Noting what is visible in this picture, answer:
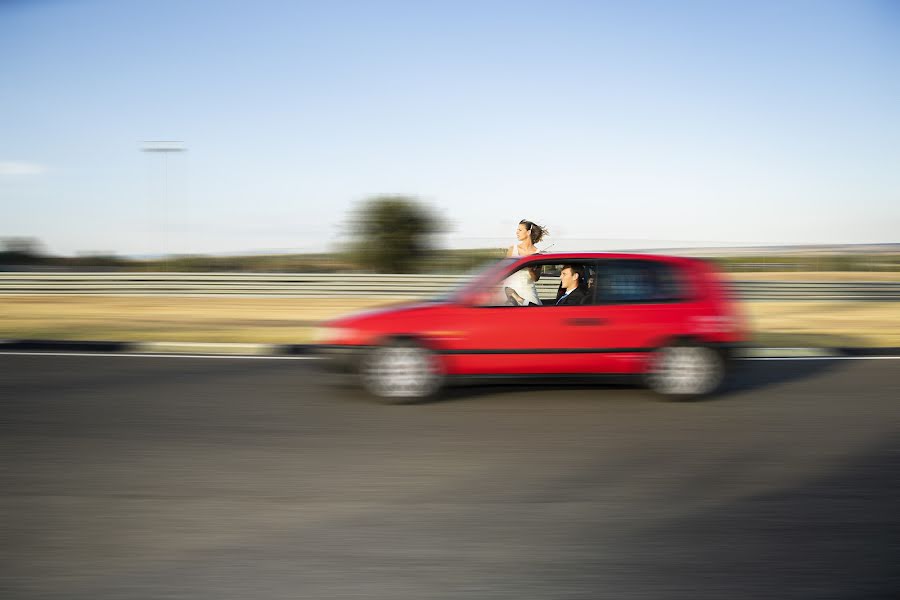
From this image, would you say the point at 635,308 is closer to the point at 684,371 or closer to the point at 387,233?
the point at 684,371

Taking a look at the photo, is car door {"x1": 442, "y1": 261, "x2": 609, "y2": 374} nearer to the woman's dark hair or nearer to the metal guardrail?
the woman's dark hair

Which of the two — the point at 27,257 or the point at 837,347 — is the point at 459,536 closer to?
the point at 837,347

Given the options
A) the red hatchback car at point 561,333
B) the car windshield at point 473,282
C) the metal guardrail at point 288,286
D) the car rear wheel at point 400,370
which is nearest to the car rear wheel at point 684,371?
the red hatchback car at point 561,333

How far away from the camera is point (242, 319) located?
1538cm

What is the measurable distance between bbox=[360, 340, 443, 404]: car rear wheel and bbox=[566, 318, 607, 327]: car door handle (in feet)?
4.26

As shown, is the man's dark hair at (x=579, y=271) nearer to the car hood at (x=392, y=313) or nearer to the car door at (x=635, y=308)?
the car door at (x=635, y=308)

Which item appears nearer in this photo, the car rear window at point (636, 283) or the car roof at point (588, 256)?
the car rear window at point (636, 283)

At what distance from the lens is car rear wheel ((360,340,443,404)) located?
7039mm

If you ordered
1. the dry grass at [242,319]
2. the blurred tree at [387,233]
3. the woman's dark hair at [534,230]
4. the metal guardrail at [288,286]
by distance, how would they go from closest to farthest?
the woman's dark hair at [534,230] < the dry grass at [242,319] < the metal guardrail at [288,286] < the blurred tree at [387,233]

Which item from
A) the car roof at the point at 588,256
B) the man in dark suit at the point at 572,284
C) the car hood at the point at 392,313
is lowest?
the car hood at the point at 392,313

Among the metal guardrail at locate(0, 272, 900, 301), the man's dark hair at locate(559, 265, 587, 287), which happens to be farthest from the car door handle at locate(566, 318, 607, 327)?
the metal guardrail at locate(0, 272, 900, 301)

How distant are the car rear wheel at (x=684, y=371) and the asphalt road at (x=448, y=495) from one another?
0.27 meters

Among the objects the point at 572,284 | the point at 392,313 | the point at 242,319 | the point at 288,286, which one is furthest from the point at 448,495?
the point at 288,286

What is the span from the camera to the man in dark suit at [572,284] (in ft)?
24.0
